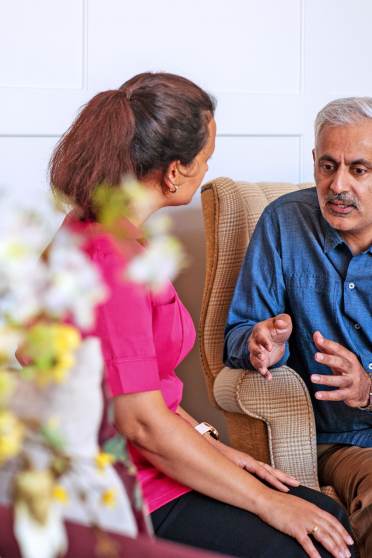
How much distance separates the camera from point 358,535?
1.87 metres

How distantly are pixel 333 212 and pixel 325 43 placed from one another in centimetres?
117

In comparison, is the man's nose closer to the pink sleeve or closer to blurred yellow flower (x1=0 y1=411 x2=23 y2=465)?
the pink sleeve

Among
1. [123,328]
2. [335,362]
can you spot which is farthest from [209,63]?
[123,328]

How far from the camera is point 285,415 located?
202 centimetres

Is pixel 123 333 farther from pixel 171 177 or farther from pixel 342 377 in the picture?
pixel 342 377

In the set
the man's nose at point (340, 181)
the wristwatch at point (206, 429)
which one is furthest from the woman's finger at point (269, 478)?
the man's nose at point (340, 181)

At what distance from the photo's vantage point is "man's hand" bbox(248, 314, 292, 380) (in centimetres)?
192

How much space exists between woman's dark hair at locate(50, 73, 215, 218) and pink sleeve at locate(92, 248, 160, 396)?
150 mm

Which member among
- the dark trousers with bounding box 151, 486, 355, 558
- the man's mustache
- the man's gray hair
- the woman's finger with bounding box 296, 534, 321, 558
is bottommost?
the woman's finger with bounding box 296, 534, 321, 558

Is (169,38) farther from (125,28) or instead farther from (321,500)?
(321,500)

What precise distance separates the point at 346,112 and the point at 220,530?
102 centimetres

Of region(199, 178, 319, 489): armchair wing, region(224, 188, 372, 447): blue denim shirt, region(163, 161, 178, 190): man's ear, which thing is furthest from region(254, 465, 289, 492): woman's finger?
region(163, 161, 178, 190): man's ear

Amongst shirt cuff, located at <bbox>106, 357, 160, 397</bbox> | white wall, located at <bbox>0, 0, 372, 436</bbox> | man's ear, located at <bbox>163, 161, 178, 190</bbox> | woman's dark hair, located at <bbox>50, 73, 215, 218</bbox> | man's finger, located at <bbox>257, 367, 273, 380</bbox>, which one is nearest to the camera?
shirt cuff, located at <bbox>106, 357, 160, 397</bbox>

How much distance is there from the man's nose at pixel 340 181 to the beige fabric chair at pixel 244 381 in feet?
1.08
